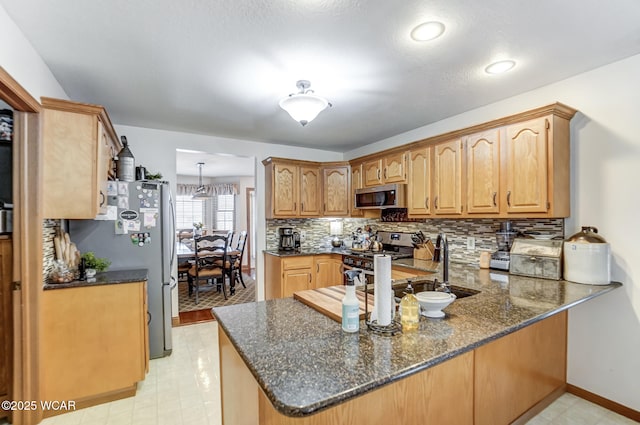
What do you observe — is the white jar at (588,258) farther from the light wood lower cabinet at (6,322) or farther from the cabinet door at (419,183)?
the light wood lower cabinet at (6,322)

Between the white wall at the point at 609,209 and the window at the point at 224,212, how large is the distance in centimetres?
691

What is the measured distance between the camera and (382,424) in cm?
125

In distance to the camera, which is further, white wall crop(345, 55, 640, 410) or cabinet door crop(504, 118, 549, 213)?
cabinet door crop(504, 118, 549, 213)

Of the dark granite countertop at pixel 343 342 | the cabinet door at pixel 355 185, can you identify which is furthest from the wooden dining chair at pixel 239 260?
the dark granite countertop at pixel 343 342

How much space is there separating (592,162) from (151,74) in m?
3.34

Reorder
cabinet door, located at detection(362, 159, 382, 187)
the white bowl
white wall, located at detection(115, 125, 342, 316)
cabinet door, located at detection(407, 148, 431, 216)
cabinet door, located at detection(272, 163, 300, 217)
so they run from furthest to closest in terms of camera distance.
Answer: cabinet door, located at detection(272, 163, 300, 217) < cabinet door, located at detection(362, 159, 382, 187) < white wall, located at detection(115, 125, 342, 316) < cabinet door, located at detection(407, 148, 431, 216) < the white bowl

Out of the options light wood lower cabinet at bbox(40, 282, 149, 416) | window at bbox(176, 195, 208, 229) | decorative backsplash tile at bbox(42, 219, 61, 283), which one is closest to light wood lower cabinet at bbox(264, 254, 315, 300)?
light wood lower cabinet at bbox(40, 282, 149, 416)

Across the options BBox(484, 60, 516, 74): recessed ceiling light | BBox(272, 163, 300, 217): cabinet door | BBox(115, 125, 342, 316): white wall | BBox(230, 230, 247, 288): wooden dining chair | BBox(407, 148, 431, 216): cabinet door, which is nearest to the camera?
BBox(484, 60, 516, 74): recessed ceiling light

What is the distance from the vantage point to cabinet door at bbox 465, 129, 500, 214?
8.48 ft

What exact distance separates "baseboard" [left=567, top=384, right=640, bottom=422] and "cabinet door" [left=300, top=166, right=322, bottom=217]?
125 inches

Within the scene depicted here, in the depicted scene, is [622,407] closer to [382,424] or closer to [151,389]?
[382,424]

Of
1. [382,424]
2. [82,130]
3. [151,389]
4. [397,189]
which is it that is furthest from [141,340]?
[397,189]

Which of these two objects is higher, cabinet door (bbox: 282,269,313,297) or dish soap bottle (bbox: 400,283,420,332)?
dish soap bottle (bbox: 400,283,420,332)

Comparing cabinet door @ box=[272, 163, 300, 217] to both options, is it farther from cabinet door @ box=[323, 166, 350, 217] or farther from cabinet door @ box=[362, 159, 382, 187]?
cabinet door @ box=[362, 159, 382, 187]
